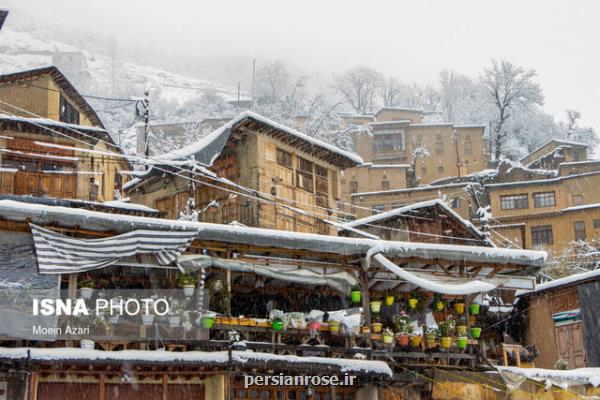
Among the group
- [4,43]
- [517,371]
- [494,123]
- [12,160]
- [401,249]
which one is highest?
[4,43]

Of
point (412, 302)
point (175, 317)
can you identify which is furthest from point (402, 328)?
point (175, 317)

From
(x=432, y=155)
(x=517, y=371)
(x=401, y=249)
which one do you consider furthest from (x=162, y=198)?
(x=432, y=155)

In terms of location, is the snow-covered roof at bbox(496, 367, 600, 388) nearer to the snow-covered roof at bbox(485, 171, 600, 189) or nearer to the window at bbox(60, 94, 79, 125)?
the window at bbox(60, 94, 79, 125)

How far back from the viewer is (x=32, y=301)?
16656 millimetres

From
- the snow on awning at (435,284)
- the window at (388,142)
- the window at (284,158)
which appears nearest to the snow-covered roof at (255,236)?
the snow on awning at (435,284)

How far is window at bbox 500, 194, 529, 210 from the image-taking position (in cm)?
5478

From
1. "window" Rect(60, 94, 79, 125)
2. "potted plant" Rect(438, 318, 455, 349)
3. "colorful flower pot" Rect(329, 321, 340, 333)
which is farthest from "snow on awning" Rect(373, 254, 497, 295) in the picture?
"window" Rect(60, 94, 79, 125)

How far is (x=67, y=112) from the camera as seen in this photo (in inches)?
1435

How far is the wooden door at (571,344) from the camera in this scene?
1049 inches

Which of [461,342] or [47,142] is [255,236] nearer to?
[461,342]

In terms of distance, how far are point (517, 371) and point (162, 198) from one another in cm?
1619

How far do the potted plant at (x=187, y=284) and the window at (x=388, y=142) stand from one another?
187 feet

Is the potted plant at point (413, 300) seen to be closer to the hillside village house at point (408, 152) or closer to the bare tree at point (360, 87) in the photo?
the hillside village house at point (408, 152)

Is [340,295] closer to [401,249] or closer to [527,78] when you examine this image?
[401,249]
